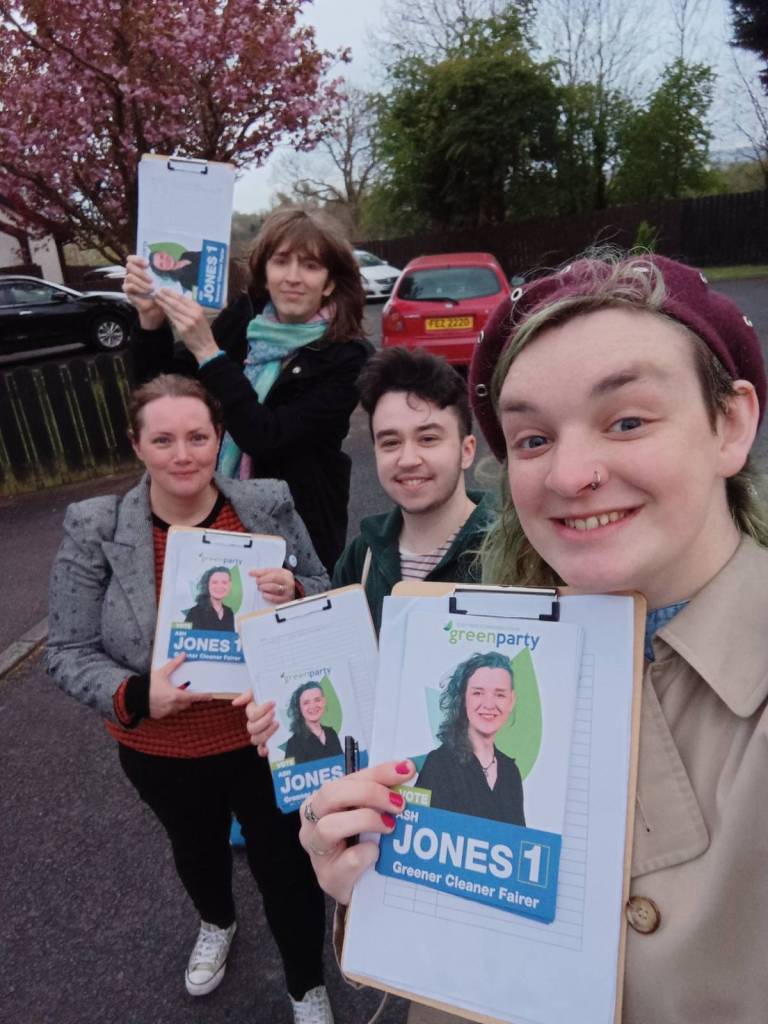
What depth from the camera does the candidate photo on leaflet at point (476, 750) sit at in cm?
94

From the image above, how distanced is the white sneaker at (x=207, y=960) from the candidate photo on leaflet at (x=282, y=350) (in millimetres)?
1380

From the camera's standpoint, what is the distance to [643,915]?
87 centimetres

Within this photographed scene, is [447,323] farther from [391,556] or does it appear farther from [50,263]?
[50,263]

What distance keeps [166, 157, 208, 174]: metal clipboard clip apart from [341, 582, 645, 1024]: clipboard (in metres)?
1.63

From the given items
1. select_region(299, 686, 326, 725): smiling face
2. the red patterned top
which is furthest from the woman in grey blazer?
select_region(299, 686, 326, 725): smiling face

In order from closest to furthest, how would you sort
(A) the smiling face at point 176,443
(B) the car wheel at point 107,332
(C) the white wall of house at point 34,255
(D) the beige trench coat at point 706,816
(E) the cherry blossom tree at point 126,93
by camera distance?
(D) the beige trench coat at point 706,816 → (A) the smiling face at point 176,443 → (E) the cherry blossom tree at point 126,93 → (B) the car wheel at point 107,332 → (C) the white wall of house at point 34,255

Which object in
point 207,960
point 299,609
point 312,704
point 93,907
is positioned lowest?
point 93,907

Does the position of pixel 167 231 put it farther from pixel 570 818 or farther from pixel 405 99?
pixel 405 99

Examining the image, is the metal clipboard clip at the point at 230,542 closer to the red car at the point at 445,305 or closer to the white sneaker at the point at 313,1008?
the white sneaker at the point at 313,1008

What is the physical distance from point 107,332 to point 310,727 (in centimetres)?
1455

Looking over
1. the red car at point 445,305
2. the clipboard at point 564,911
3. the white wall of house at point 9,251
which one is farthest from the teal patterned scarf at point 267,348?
the white wall of house at point 9,251

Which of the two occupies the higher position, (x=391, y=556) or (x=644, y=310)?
(x=644, y=310)

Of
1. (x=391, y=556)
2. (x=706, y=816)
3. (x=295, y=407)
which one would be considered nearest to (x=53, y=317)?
(x=295, y=407)

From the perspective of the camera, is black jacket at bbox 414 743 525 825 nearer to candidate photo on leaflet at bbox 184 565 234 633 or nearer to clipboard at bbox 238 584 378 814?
clipboard at bbox 238 584 378 814
